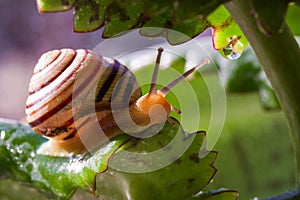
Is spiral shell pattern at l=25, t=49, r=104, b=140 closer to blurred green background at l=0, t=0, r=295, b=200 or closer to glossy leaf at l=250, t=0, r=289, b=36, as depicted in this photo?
blurred green background at l=0, t=0, r=295, b=200

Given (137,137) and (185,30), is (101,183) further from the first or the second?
(185,30)

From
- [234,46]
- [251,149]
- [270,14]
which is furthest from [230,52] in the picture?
[251,149]

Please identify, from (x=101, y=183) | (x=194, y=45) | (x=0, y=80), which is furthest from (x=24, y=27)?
A: (x=101, y=183)

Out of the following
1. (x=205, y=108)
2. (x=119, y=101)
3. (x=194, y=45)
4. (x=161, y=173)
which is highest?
(x=161, y=173)

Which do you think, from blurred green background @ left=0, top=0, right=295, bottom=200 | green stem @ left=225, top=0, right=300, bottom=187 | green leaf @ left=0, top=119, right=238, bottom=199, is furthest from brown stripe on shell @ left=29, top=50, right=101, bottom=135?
green stem @ left=225, top=0, right=300, bottom=187

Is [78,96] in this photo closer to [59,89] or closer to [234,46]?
[59,89]
